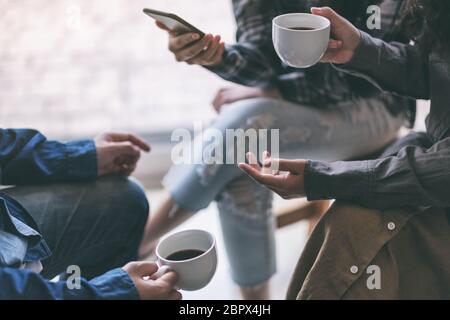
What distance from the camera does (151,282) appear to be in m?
0.75

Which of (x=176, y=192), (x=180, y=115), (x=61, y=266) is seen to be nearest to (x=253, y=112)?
(x=176, y=192)

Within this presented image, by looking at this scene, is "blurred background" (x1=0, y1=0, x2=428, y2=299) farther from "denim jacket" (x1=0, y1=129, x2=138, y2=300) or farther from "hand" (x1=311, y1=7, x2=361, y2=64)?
"hand" (x1=311, y1=7, x2=361, y2=64)

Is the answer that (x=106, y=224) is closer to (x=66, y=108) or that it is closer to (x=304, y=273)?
(x=304, y=273)

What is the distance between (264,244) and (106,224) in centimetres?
38

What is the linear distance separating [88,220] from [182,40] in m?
0.36

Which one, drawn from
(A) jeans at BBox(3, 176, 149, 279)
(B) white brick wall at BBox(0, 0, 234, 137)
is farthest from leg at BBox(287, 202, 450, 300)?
(B) white brick wall at BBox(0, 0, 234, 137)

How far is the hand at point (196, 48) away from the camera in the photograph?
946 mm

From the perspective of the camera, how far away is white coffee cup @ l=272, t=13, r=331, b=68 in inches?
31.0

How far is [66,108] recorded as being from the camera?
6.03 feet

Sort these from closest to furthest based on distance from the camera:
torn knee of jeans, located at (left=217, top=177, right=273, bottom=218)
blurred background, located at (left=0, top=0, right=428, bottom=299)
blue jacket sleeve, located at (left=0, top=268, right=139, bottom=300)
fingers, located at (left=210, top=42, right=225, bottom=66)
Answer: blue jacket sleeve, located at (left=0, top=268, right=139, bottom=300), fingers, located at (left=210, top=42, right=225, bottom=66), torn knee of jeans, located at (left=217, top=177, right=273, bottom=218), blurred background, located at (left=0, top=0, right=428, bottom=299)

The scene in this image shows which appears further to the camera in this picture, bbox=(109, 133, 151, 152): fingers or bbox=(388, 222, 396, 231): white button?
bbox=(109, 133, 151, 152): fingers

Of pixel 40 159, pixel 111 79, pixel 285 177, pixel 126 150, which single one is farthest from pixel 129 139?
pixel 111 79

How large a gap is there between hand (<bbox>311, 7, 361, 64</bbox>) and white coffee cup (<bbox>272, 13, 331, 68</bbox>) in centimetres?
1

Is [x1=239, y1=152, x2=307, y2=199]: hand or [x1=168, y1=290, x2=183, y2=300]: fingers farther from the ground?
[x1=239, y1=152, x2=307, y2=199]: hand
